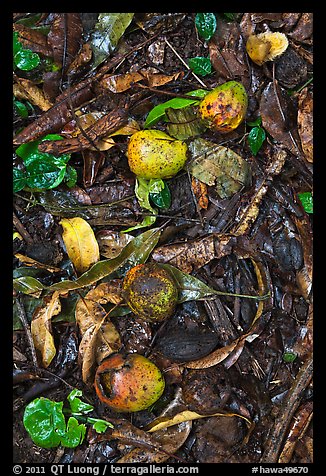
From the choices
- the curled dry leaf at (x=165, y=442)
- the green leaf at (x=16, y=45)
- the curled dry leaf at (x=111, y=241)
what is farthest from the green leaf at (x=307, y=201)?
the green leaf at (x=16, y=45)

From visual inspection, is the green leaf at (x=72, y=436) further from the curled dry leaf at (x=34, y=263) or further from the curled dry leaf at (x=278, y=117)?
the curled dry leaf at (x=278, y=117)

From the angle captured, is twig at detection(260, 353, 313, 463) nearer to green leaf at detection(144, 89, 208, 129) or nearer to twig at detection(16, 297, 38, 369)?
twig at detection(16, 297, 38, 369)

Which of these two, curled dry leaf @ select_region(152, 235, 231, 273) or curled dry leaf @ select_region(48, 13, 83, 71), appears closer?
curled dry leaf @ select_region(152, 235, 231, 273)

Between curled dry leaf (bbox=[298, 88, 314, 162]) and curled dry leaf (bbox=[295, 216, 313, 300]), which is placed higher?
curled dry leaf (bbox=[298, 88, 314, 162])

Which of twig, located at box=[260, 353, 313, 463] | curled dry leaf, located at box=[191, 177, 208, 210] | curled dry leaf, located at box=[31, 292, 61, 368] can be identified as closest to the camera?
twig, located at box=[260, 353, 313, 463]

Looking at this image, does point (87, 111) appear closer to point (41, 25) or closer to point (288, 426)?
point (41, 25)

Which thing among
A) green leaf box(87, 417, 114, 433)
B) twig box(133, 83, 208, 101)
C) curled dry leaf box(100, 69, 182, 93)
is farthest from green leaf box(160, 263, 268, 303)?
curled dry leaf box(100, 69, 182, 93)

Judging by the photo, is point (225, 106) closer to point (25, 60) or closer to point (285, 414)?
point (25, 60)
